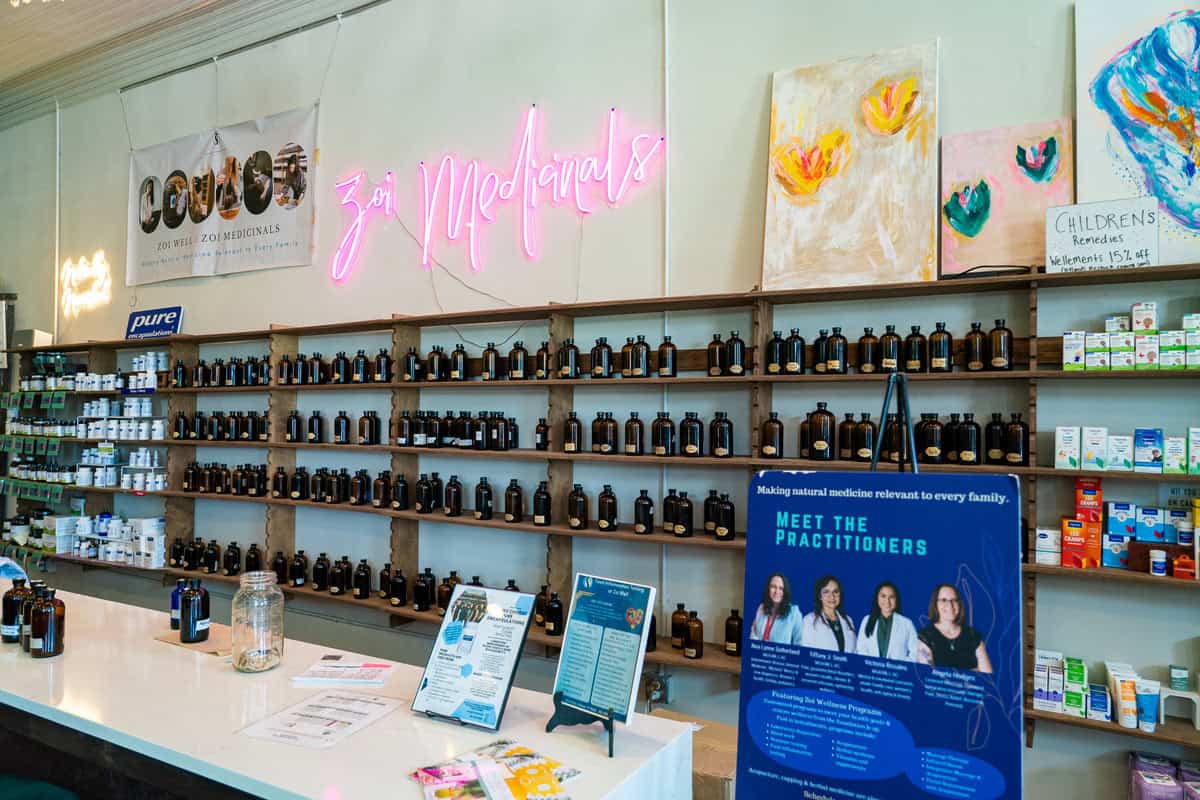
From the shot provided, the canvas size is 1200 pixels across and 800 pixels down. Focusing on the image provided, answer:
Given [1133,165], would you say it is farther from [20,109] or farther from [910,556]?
[20,109]

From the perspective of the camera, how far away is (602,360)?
3498 millimetres

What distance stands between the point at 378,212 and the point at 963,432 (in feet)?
11.6

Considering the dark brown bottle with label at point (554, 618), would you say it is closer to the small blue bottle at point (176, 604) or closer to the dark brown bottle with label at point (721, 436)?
the dark brown bottle with label at point (721, 436)

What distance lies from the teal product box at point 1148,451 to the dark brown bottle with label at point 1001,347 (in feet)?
1.59

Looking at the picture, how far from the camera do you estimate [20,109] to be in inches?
256

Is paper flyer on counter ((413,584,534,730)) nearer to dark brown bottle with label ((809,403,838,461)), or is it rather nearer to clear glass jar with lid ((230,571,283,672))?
clear glass jar with lid ((230,571,283,672))

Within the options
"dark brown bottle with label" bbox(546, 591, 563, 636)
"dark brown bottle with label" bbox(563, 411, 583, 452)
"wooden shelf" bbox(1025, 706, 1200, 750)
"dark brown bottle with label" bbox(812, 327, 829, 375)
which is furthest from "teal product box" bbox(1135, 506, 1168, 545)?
"dark brown bottle with label" bbox(546, 591, 563, 636)

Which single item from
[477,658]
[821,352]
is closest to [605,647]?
A: [477,658]

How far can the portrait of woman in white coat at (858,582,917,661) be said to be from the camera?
4.54ft

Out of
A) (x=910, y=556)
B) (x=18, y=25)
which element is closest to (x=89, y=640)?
(x=910, y=556)

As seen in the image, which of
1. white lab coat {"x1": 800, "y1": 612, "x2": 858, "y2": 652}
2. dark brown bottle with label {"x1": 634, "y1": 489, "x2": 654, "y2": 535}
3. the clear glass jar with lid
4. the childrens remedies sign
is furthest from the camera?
dark brown bottle with label {"x1": 634, "y1": 489, "x2": 654, "y2": 535}

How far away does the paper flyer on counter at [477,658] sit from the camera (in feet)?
5.71

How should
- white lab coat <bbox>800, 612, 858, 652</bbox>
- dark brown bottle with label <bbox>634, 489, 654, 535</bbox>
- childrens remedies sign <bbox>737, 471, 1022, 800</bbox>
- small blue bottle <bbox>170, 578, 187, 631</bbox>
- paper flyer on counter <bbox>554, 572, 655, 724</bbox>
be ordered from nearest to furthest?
childrens remedies sign <bbox>737, 471, 1022, 800</bbox> → white lab coat <bbox>800, 612, 858, 652</bbox> → paper flyer on counter <bbox>554, 572, 655, 724</bbox> → small blue bottle <bbox>170, 578, 187, 631</bbox> → dark brown bottle with label <bbox>634, 489, 654, 535</bbox>

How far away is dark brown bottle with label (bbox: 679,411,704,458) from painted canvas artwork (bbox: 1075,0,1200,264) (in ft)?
5.68
